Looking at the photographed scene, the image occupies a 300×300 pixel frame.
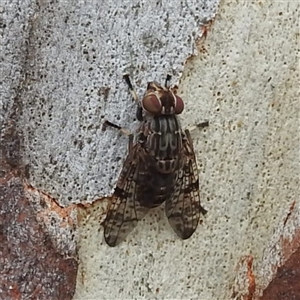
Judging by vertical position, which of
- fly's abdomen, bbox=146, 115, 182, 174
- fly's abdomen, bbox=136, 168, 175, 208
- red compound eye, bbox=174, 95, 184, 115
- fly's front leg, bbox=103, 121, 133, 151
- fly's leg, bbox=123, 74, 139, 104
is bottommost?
fly's abdomen, bbox=136, 168, 175, 208

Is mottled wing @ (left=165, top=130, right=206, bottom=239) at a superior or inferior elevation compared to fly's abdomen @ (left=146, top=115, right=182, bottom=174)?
inferior

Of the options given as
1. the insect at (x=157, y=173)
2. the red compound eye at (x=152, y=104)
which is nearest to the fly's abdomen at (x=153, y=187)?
the insect at (x=157, y=173)

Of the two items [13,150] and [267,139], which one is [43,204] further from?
[267,139]

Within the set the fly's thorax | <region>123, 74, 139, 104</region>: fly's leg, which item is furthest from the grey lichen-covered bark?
the fly's thorax

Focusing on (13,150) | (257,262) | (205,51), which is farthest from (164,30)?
(257,262)

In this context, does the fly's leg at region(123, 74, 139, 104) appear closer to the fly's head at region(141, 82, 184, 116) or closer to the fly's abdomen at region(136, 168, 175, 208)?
the fly's head at region(141, 82, 184, 116)

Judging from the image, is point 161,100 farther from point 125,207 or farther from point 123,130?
point 125,207

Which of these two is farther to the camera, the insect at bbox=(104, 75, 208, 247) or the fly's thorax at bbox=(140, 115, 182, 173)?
the fly's thorax at bbox=(140, 115, 182, 173)
